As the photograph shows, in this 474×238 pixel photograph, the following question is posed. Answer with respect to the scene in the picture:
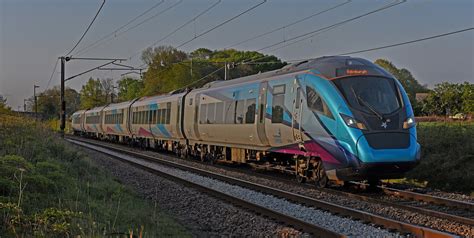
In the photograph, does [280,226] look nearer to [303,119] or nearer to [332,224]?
[332,224]

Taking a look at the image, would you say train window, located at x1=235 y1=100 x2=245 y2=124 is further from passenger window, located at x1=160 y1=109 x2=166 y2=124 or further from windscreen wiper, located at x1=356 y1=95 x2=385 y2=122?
passenger window, located at x1=160 y1=109 x2=166 y2=124

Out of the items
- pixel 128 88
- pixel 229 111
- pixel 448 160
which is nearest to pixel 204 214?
pixel 448 160

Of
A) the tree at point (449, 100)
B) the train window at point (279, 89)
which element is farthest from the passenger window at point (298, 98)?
the tree at point (449, 100)

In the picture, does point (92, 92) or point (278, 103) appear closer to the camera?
point (278, 103)

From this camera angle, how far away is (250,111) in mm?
16953

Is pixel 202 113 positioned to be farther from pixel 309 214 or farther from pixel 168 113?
pixel 309 214

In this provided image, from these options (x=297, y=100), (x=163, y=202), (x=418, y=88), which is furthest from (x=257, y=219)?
(x=418, y=88)

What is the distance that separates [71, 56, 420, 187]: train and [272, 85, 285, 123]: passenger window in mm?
26

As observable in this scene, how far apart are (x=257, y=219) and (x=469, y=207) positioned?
4060mm

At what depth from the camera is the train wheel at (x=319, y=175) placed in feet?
42.6

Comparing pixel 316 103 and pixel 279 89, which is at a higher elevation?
pixel 279 89

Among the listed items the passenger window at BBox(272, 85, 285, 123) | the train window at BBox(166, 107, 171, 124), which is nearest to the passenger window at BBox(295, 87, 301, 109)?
the passenger window at BBox(272, 85, 285, 123)

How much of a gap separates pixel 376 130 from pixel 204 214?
407 cm

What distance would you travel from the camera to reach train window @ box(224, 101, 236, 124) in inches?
726
